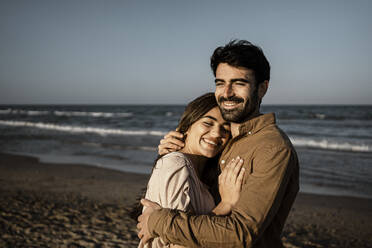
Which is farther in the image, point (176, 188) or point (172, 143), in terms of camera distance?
point (172, 143)

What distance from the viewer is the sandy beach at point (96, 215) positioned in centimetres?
492

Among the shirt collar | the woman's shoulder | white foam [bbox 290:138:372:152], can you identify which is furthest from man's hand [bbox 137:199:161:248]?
white foam [bbox 290:138:372:152]

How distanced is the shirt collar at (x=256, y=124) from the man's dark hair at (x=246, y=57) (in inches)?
13.2

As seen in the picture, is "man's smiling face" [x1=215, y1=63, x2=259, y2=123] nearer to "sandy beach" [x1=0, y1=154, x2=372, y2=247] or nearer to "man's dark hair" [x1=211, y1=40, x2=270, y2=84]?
"man's dark hair" [x1=211, y1=40, x2=270, y2=84]

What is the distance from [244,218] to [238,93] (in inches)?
39.4

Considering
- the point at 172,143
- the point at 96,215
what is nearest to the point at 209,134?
the point at 172,143

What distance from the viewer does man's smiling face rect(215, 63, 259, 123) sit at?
2.33 m

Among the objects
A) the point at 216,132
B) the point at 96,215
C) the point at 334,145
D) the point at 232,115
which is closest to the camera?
the point at 232,115

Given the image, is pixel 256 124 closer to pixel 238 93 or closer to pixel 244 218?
pixel 238 93

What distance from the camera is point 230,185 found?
2098 millimetres

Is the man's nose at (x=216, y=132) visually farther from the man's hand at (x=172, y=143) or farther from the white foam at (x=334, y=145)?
the white foam at (x=334, y=145)

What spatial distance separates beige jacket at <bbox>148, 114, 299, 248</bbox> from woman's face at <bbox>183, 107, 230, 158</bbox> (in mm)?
657

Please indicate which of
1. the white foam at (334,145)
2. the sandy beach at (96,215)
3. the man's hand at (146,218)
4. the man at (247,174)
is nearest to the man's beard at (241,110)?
the man at (247,174)

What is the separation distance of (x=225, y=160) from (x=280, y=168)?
652 millimetres
